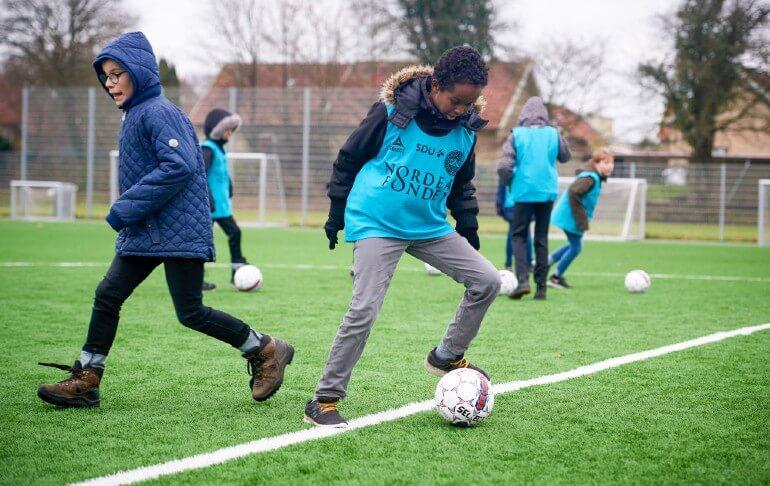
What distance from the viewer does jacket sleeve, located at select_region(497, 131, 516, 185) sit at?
32.7 ft

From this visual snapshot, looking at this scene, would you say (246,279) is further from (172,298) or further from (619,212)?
(619,212)

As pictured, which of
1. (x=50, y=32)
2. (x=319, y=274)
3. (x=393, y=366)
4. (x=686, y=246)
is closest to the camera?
(x=393, y=366)

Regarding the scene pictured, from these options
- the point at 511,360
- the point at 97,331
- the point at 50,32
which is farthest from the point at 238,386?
the point at 50,32

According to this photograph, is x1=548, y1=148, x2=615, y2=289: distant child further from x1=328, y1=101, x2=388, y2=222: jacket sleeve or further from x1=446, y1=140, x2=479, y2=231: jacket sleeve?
x1=328, y1=101, x2=388, y2=222: jacket sleeve

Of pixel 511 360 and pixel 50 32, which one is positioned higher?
pixel 50 32

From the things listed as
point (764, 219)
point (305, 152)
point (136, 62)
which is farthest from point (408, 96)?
point (305, 152)

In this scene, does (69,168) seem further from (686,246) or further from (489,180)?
(686,246)

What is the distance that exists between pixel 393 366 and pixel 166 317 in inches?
116

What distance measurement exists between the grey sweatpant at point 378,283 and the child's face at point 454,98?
2.38 ft

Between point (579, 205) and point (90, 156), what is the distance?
2221 centimetres

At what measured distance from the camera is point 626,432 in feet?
14.2

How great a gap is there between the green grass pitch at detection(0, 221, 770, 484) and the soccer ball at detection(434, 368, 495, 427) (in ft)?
0.23

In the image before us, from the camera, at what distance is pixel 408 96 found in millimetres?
4457

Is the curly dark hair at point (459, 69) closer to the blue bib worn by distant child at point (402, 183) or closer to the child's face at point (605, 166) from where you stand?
the blue bib worn by distant child at point (402, 183)
